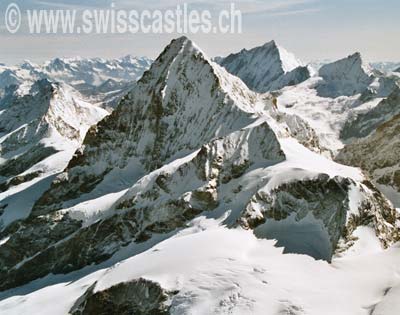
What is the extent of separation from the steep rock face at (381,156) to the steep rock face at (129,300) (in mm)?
66138

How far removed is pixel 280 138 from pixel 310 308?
4296 cm

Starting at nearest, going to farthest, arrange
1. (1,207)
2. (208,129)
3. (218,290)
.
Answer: (218,290) → (208,129) → (1,207)

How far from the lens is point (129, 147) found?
4439 inches

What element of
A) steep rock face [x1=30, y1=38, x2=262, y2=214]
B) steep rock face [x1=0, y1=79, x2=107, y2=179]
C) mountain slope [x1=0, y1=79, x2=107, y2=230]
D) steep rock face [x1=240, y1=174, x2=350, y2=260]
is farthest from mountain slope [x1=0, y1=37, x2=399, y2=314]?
steep rock face [x1=0, y1=79, x2=107, y2=179]

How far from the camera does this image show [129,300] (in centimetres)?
5984

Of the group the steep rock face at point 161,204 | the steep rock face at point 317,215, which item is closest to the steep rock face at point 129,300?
the steep rock face at point 317,215

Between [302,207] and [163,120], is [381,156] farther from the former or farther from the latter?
[302,207]

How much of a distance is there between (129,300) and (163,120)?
54.7 m

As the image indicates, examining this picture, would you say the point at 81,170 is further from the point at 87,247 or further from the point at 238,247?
the point at 238,247

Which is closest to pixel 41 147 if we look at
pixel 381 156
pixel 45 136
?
pixel 45 136

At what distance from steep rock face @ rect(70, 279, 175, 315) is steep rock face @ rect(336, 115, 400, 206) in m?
66.1

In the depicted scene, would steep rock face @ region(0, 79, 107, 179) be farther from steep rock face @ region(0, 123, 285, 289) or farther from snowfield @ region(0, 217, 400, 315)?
snowfield @ region(0, 217, 400, 315)

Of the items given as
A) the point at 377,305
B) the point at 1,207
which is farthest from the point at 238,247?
the point at 1,207

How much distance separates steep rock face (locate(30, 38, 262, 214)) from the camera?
102062mm
